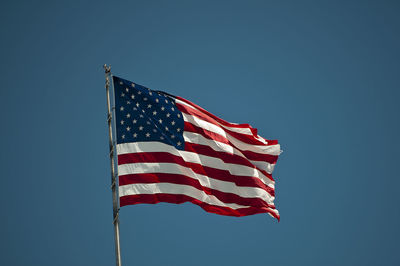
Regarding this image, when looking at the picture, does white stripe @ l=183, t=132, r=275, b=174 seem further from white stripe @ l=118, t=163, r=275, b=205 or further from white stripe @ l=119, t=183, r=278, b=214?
white stripe @ l=119, t=183, r=278, b=214

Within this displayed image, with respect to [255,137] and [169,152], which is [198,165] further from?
[255,137]

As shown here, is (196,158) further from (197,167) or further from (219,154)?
(219,154)

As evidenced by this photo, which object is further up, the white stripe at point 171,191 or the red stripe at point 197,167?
the red stripe at point 197,167

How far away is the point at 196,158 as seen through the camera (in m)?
25.4

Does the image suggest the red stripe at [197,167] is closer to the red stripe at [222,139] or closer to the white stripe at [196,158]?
the white stripe at [196,158]

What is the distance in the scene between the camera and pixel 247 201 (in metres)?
26.4

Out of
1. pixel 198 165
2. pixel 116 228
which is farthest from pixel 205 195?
pixel 116 228

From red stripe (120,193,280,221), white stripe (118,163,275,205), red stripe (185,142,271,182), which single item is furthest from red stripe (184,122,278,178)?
red stripe (120,193,280,221)

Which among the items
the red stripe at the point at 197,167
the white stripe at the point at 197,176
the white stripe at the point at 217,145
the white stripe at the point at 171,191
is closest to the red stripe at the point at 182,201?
the white stripe at the point at 171,191

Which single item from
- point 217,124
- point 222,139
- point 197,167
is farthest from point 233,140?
point 197,167

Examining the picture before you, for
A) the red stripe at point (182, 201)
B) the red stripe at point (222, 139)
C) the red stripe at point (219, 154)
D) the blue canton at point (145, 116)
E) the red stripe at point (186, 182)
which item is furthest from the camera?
the red stripe at point (222, 139)

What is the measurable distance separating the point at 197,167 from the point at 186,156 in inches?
29.0

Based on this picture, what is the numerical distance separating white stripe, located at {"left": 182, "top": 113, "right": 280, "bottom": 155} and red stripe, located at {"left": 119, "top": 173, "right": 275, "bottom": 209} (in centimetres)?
247

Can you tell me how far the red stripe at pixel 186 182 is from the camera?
23234 millimetres
